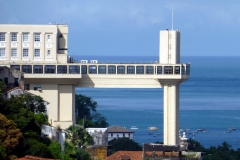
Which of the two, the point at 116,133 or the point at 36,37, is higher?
the point at 36,37

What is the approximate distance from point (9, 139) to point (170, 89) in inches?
1168

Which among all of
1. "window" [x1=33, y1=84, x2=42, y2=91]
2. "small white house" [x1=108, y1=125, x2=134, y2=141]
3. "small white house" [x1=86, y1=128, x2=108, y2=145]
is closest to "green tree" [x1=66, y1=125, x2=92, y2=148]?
"small white house" [x1=86, y1=128, x2=108, y2=145]

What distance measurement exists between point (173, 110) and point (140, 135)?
59.0 metres

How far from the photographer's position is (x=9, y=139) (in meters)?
54.8

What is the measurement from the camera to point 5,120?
56.4 metres

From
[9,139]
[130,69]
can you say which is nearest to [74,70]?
[130,69]

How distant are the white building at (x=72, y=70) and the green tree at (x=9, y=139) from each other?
2501cm

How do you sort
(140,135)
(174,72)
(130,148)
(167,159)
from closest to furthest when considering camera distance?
(167,159) < (174,72) < (130,148) < (140,135)

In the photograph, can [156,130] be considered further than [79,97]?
Yes

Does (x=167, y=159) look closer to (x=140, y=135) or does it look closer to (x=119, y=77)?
(x=119, y=77)

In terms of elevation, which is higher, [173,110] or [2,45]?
[2,45]

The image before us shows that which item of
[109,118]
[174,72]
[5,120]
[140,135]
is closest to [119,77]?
[174,72]

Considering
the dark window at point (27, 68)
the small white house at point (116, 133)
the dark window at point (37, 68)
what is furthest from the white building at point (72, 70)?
the small white house at point (116, 133)

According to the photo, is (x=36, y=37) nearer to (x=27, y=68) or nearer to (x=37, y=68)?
(x=37, y=68)
